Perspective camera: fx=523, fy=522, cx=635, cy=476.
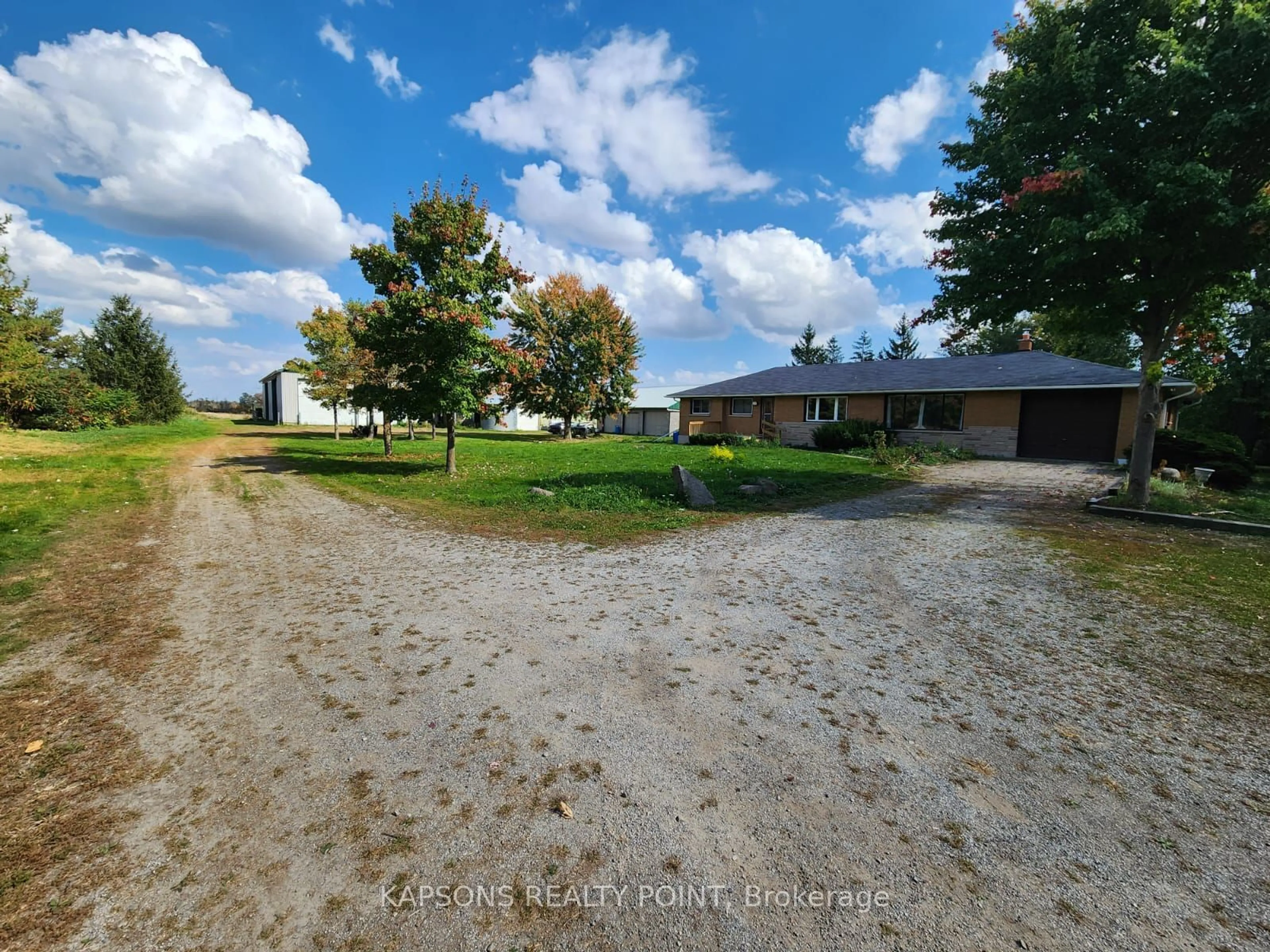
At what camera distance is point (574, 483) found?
12.1 m

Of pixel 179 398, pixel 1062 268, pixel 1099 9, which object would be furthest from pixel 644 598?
pixel 179 398

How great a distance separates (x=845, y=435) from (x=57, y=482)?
24.0 meters

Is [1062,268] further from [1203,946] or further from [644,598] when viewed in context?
[1203,946]

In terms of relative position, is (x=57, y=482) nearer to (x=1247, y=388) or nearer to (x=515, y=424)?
(x=1247, y=388)

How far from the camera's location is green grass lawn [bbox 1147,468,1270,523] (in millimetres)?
9031

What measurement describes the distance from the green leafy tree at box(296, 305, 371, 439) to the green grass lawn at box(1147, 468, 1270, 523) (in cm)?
2371

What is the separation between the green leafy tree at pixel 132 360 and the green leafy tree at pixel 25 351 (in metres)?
2.92

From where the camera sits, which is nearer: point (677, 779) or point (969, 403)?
point (677, 779)

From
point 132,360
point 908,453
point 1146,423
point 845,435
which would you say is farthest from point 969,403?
point 132,360

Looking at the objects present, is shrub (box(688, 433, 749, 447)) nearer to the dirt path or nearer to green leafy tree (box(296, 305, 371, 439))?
green leafy tree (box(296, 305, 371, 439))

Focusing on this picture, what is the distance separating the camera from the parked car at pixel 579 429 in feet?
124

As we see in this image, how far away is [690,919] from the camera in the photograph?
1914 millimetres

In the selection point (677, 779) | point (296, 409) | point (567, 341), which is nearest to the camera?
point (677, 779)

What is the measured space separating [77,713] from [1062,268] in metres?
13.5
